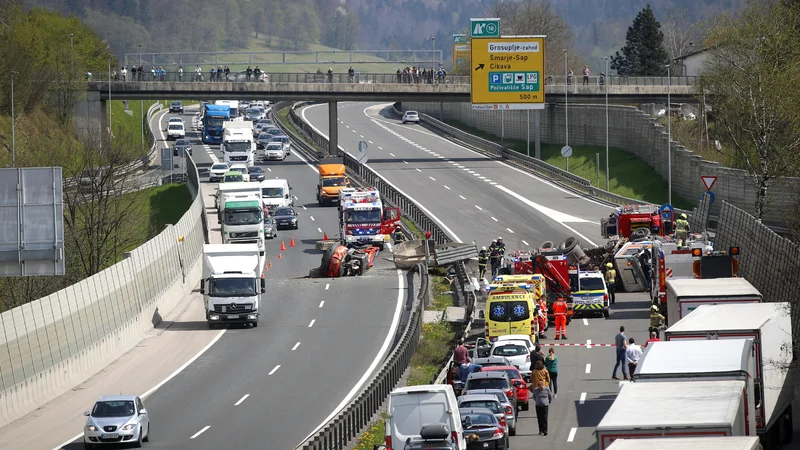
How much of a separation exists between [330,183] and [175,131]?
4990 centimetres

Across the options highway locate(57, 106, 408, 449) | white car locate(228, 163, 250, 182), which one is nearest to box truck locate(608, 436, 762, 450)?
highway locate(57, 106, 408, 449)

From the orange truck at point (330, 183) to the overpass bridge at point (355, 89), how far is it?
63.5 feet

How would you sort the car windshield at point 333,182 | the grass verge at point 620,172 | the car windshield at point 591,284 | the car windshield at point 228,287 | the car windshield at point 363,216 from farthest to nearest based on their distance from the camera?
1. the grass verge at point 620,172
2. the car windshield at point 333,182
3. the car windshield at point 363,216
4. the car windshield at point 228,287
5. the car windshield at point 591,284

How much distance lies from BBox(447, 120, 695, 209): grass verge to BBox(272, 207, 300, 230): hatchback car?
26842mm

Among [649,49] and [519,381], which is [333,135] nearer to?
[649,49]

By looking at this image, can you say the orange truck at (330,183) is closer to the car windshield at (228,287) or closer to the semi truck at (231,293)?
the semi truck at (231,293)

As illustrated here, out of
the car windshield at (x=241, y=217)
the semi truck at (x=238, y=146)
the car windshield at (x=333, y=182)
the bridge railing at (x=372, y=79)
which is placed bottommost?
the car windshield at (x=241, y=217)

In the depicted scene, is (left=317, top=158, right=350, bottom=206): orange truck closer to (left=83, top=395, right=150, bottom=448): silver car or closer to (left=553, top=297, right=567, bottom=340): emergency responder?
(left=553, top=297, right=567, bottom=340): emergency responder

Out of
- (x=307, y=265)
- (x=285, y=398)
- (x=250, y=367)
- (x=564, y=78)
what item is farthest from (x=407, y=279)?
(x=564, y=78)

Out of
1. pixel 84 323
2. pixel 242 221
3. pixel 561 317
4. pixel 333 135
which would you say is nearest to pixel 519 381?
pixel 561 317

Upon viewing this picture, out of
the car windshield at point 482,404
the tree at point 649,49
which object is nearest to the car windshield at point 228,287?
the car windshield at point 482,404

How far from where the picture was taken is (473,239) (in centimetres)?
6494

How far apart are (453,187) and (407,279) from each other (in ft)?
98.1

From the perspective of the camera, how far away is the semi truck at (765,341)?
25.2 metres
